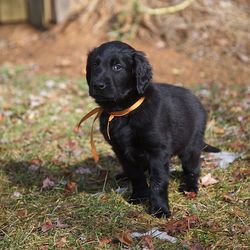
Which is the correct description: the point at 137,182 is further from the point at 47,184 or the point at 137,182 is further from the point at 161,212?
the point at 47,184

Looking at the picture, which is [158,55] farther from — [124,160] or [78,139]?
[124,160]

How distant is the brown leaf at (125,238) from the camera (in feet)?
11.9

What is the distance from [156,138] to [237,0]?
26.7 ft

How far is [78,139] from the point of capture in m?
6.16

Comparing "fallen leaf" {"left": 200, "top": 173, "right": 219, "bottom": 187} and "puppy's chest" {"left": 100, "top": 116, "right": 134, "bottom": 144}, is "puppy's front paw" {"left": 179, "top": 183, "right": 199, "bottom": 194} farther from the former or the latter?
"puppy's chest" {"left": 100, "top": 116, "right": 134, "bottom": 144}

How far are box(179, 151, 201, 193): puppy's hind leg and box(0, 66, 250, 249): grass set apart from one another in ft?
0.42

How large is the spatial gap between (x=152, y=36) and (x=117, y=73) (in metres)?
6.49

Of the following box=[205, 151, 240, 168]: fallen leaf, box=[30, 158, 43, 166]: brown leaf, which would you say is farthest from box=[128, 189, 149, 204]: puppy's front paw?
box=[30, 158, 43, 166]: brown leaf

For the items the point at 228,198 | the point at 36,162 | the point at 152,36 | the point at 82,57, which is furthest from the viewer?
the point at 152,36

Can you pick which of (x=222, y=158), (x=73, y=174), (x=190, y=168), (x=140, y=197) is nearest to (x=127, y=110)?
(x=140, y=197)

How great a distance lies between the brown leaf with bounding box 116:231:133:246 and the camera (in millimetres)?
3621

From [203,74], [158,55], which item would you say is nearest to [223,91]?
[203,74]

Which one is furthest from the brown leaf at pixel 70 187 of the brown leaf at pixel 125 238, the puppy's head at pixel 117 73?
the brown leaf at pixel 125 238

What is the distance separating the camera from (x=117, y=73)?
13.1ft
